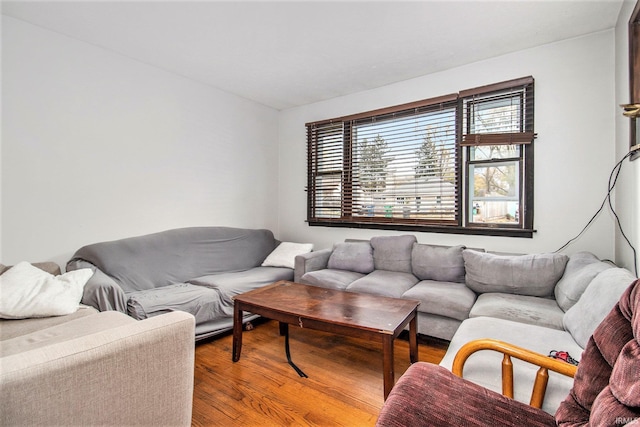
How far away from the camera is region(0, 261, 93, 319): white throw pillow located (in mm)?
1817

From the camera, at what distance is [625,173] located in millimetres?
2129

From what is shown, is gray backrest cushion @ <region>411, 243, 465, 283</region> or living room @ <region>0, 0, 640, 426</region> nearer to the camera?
living room @ <region>0, 0, 640, 426</region>

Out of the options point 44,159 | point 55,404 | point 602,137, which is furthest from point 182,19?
point 602,137

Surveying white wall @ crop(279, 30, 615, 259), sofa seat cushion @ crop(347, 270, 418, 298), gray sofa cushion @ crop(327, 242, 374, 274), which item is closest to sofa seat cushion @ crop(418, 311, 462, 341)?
sofa seat cushion @ crop(347, 270, 418, 298)

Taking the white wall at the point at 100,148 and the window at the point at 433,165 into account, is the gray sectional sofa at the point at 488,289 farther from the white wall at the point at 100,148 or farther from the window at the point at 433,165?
the white wall at the point at 100,148

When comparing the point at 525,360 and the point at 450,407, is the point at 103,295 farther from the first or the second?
the point at 525,360

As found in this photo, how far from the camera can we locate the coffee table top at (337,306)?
1.84 meters

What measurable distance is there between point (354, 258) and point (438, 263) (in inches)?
34.6

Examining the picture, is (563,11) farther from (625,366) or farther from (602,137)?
(625,366)

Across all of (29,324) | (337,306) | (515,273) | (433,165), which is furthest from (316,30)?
(29,324)

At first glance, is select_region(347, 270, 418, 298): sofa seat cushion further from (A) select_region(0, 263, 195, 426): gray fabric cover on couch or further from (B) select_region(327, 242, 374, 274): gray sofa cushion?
(A) select_region(0, 263, 195, 426): gray fabric cover on couch

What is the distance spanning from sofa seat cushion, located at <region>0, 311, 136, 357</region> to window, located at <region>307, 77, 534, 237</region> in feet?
8.95

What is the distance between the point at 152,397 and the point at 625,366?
1571 mm

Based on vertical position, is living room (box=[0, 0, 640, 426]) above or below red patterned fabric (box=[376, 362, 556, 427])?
above
